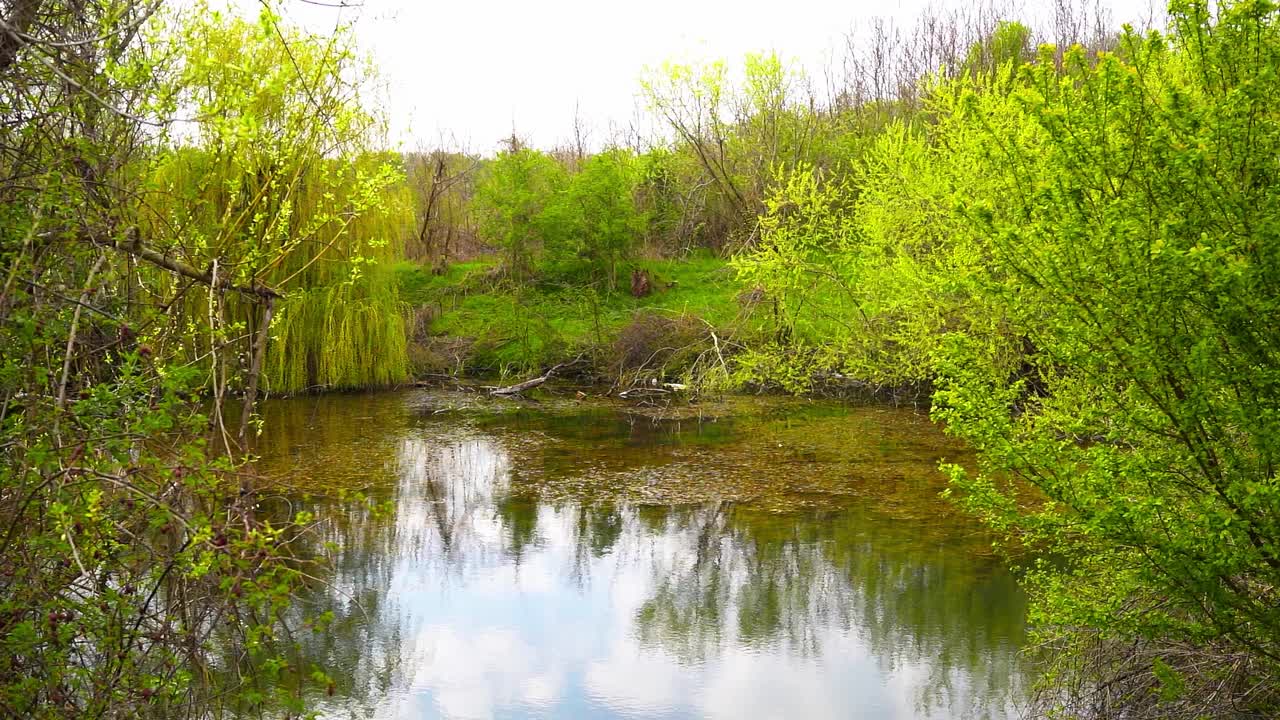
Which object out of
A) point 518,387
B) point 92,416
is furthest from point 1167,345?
point 518,387

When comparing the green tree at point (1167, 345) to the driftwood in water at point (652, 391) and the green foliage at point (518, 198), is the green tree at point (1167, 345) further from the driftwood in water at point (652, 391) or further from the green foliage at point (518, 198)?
the green foliage at point (518, 198)

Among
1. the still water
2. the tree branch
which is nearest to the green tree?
the still water

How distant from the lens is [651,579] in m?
8.77

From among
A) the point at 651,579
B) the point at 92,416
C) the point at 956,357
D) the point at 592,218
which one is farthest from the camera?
the point at 592,218

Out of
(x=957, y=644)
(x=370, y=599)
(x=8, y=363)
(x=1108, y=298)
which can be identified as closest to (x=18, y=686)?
(x=8, y=363)

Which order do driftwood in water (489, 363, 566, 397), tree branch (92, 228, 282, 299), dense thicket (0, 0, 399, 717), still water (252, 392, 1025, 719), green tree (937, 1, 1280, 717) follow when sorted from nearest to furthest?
1. dense thicket (0, 0, 399, 717)
2. tree branch (92, 228, 282, 299)
3. green tree (937, 1, 1280, 717)
4. still water (252, 392, 1025, 719)
5. driftwood in water (489, 363, 566, 397)

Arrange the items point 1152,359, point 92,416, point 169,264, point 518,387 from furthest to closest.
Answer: point 518,387 → point 1152,359 → point 169,264 → point 92,416

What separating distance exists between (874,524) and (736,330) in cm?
847

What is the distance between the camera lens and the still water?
261 inches

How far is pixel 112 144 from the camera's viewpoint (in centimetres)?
337

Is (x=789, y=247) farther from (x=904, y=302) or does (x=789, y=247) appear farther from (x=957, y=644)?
(x=957, y=644)

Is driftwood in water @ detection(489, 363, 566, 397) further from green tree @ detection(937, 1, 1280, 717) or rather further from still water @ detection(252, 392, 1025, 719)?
green tree @ detection(937, 1, 1280, 717)

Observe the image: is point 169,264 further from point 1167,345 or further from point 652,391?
point 652,391

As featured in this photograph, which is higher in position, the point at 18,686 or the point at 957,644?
the point at 18,686
